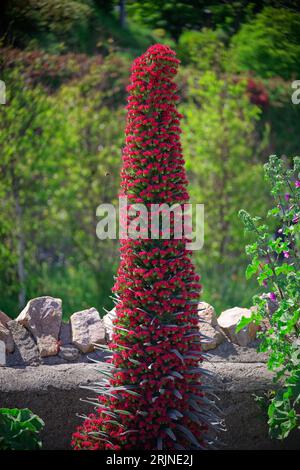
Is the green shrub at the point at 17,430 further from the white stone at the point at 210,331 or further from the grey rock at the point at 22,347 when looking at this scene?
the white stone at the point at 210,331

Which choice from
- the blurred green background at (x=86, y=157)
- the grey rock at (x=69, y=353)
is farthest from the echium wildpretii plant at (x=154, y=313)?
the blurred green background at (x=86, y=157)

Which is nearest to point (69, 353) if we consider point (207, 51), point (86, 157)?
point (86, 157)

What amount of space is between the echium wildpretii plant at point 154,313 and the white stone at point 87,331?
83cm

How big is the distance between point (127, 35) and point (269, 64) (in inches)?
74.4

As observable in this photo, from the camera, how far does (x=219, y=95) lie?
626 cm

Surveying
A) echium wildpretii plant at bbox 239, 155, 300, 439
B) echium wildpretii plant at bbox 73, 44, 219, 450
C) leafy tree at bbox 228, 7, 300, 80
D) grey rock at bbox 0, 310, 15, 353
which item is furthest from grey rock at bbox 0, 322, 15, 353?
leafy tree at bbox 228, 7, 300, 80

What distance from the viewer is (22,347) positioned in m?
3.90

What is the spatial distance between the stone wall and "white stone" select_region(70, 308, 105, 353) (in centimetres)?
20

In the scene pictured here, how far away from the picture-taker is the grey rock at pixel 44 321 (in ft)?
12.8

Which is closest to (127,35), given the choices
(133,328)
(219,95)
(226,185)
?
(219,95)

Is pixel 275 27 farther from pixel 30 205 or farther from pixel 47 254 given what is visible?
pixel 47 254

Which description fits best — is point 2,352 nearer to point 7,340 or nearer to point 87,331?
point 7,340

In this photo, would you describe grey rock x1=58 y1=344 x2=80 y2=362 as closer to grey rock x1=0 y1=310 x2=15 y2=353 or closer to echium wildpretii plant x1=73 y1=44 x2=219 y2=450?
grey rock x1=0 y1=310 x2=15 y2=353

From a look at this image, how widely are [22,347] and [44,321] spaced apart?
0.68 feet
